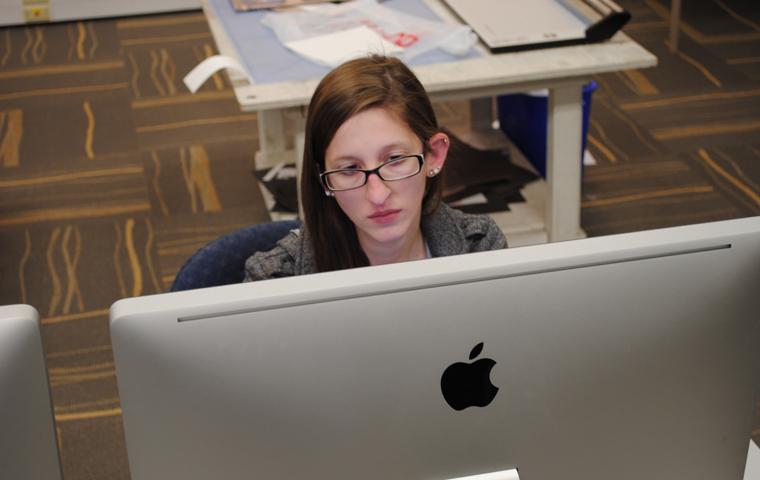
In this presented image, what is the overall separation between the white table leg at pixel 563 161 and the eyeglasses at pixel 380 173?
1.46 meters

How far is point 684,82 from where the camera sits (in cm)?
437

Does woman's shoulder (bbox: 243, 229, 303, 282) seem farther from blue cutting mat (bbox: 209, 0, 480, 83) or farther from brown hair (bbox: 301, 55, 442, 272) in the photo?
blue cutting mat (bbox: 209, 0, 480, 83)

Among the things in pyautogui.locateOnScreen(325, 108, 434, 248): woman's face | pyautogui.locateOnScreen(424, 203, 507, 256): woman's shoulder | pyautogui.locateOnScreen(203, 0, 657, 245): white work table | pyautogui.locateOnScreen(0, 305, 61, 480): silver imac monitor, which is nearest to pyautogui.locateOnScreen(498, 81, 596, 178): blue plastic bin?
pyautogui.locateOnScreen(203, 0, 657, 245): white work table

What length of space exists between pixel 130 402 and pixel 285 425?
0.14 metres

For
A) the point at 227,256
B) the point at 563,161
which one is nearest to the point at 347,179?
the point at 227,256

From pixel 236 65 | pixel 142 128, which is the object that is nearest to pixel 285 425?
pixel 236 65

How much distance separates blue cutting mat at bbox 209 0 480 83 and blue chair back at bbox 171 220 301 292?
0.93 meters

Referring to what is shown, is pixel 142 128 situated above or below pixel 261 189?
above

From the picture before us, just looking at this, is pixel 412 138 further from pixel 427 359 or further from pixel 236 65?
pixel 236 65

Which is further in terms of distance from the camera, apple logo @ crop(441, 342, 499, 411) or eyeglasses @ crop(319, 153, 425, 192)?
eyeglasses @ crop(319, 153, 425, 192)

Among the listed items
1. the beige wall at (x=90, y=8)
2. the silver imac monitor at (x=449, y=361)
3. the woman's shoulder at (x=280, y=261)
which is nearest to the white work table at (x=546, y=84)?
the woman's shoulder at (x=280, y=261)

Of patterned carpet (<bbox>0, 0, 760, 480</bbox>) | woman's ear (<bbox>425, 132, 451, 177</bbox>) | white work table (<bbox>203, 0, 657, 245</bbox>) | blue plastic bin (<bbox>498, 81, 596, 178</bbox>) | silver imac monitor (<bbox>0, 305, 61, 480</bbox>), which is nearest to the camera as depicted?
silver imac monitor (<bbox>0, 305, 61, 480</bbox>)

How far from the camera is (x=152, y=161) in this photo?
396cm

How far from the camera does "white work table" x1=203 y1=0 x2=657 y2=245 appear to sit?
8.70ft
